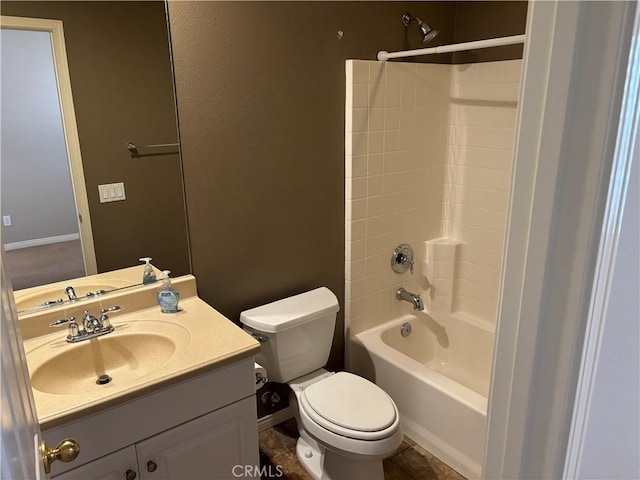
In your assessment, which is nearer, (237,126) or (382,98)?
(237,126)

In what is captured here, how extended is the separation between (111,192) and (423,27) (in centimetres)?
147

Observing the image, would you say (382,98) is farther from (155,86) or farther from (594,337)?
(594,337)

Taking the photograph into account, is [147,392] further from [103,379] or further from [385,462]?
[385,462]

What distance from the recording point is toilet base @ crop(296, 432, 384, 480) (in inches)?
74.6

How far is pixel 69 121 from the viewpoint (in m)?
1.61

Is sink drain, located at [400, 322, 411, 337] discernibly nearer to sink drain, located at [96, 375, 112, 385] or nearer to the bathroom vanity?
the bathroom vanity

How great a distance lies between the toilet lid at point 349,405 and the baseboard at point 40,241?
1038mm

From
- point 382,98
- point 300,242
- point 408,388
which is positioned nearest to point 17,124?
point 300,242

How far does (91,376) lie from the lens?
5.12 ft

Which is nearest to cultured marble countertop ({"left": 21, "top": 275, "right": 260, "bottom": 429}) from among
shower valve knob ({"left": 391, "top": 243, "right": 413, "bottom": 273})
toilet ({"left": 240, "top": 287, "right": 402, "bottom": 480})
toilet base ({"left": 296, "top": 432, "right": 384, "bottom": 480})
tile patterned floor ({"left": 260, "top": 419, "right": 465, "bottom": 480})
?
toilet ({"left": 240, "top": 287, "right": 402, "bottom": 480})

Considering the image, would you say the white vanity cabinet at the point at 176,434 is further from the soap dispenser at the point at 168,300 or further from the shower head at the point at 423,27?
the shower head at the point at 423,27

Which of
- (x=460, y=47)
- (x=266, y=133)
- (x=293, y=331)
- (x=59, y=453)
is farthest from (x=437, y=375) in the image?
(x=59, y=453)

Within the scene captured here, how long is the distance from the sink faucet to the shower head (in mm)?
1701

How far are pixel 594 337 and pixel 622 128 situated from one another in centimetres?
22
